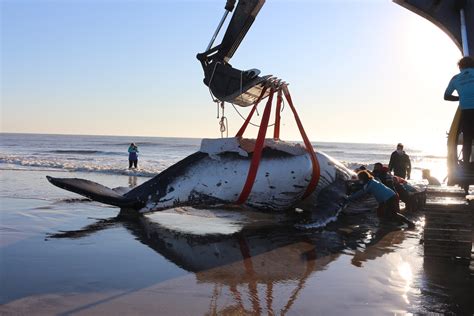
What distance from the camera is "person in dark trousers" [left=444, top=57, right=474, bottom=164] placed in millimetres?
6988

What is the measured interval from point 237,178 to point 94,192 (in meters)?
3.05

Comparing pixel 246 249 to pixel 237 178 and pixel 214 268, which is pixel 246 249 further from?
pixel 237 178

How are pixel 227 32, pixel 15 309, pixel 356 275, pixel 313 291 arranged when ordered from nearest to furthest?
pixel 15 309
pixel 313 291
pixel 356 275
pixel 227 32

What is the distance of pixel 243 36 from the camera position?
912 centimetres

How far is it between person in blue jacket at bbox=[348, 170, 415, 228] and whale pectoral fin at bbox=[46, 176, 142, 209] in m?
4.42

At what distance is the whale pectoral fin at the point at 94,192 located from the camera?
9805mm

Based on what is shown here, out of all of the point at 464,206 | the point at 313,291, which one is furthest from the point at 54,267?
the point at 464,206

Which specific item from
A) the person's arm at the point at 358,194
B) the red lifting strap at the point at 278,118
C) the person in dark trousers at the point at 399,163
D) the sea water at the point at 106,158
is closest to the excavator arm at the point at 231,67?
the red lifting strap at the point at 278,118

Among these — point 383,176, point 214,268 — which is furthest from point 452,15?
point 214,268

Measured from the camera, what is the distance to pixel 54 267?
20.3ft

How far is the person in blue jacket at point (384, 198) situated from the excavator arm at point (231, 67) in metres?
2.78

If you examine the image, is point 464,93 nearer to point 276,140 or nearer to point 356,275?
point 356,275

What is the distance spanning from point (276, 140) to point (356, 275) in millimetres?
4232


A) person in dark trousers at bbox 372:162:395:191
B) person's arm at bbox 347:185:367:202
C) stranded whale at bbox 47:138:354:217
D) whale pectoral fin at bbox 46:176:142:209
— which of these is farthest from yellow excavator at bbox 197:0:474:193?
person in dark trousers at bbox 372:162:395:191
